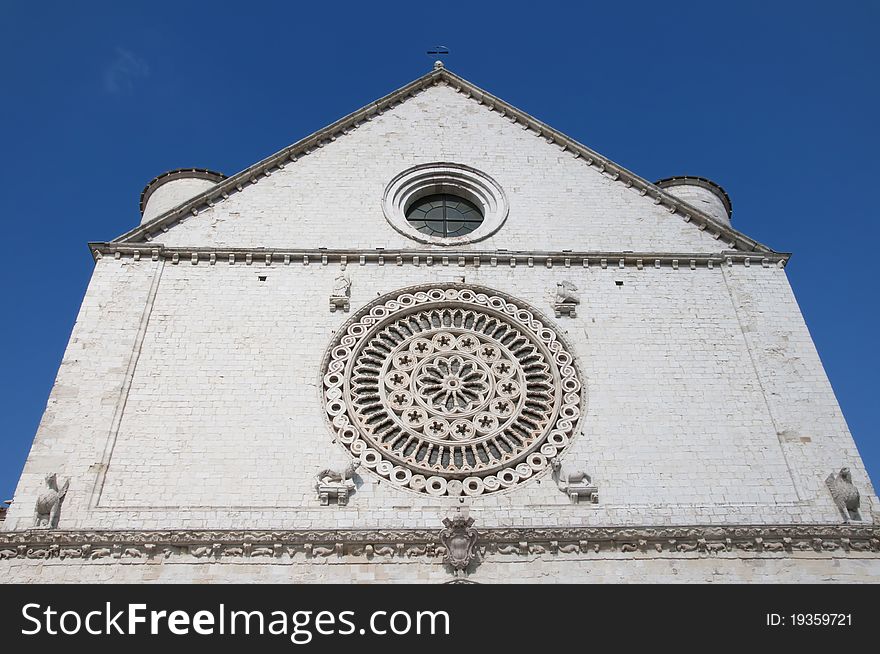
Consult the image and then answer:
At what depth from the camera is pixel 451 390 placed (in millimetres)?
11969

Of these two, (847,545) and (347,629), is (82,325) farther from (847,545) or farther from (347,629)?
(847,545)

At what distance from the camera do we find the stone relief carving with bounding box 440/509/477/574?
32.3ft

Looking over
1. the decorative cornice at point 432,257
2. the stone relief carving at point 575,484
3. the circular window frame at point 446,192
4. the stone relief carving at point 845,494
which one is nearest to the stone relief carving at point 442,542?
the stone relief carving at point 845,494

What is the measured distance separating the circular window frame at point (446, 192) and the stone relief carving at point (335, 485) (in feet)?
14.6

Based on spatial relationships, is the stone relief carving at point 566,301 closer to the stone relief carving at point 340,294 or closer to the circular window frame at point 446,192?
the circular window frame at point 446,192

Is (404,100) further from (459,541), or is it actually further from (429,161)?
(459,541)

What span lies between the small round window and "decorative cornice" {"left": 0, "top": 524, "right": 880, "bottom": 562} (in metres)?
5.93

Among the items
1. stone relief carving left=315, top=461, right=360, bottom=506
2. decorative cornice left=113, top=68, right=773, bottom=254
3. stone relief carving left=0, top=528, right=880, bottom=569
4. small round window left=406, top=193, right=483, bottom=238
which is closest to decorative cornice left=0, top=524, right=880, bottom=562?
stone relief carving left=0, top=528, right=880, bottom=569

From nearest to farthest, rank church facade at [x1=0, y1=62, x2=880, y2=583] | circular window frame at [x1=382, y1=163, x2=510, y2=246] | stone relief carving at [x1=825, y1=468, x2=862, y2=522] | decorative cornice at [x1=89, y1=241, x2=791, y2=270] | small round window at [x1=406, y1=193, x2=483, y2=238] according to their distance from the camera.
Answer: church facade at [x1=0, y1=62, x2=880, y2=583], stone relief carving at [x1=825, y1=468, x2=862, y2=522], decorative cornice at [x1=89, y1=241, x2=791, y2=270], circular window frame at [x1=382, y1=163, x2=510, y2=246], small round window at [x1=406, y1=193, x2=483, y2=238]

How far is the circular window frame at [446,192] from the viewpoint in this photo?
14.1 m

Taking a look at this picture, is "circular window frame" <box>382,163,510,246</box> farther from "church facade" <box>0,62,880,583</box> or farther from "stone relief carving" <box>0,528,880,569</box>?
"stone relief carving" <box>0,528,880,569</box>

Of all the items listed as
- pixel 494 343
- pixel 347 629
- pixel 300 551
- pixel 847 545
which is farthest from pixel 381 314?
pixel 847 545

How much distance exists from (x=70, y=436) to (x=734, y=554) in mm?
7825

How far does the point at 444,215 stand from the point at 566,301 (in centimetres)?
300
